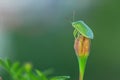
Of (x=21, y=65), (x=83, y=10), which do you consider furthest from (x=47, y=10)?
(x=21, y=65)

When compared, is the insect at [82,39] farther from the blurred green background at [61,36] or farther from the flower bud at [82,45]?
the blurred green background at [61,36]

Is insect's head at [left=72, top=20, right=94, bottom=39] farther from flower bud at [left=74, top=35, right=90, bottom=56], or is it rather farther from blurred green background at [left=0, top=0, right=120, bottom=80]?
blurred green background at [left=0, top=0, right=120, bottom=80]

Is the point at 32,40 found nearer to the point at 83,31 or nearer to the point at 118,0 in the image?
the point at 118,0

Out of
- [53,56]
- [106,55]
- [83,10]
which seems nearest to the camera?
[53,56]

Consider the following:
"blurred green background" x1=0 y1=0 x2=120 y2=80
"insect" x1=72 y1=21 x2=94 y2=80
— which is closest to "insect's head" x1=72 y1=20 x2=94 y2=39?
"insect" x1=72 y1=21 x2=94 y2=80

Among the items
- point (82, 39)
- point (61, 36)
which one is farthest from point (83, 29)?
point (61, 36)

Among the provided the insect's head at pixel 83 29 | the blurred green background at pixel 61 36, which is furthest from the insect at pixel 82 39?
the blurred green background at pixel 61 36
